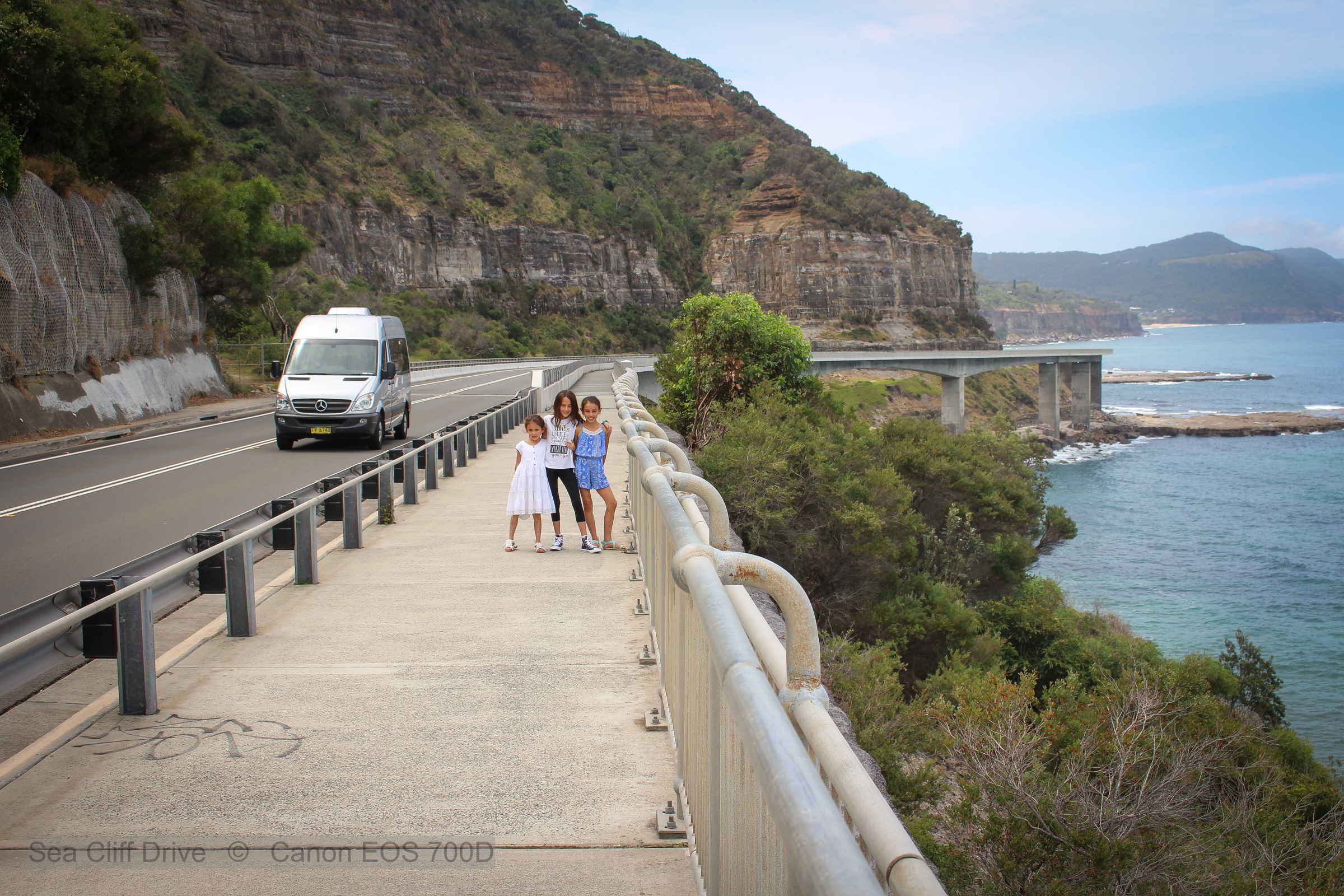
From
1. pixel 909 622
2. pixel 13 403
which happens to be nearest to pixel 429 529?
pixel 909 622

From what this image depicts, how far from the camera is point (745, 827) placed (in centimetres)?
256

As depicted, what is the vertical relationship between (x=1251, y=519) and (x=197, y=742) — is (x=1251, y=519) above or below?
below

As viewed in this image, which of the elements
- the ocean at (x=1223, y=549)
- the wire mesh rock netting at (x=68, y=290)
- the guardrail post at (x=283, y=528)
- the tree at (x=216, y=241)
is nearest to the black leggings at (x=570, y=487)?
the guardrail post at (x=283, y=528)

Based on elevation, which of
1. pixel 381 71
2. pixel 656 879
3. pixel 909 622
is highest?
pixel 381 71

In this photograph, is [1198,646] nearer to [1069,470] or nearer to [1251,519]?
[1251,519]

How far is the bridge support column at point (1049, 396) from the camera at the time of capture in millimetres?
87250

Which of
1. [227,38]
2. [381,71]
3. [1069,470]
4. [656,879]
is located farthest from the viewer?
[381,71]

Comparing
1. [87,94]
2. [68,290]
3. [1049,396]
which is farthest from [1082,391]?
[68,290]

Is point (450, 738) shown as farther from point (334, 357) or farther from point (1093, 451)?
point (1093, 451)

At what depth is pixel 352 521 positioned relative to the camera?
406 inches

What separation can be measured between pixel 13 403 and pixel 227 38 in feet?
336

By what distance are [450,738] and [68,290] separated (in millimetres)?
24128

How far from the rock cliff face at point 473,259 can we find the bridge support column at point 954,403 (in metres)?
42.6

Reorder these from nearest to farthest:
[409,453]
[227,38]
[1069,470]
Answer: [409,453] < [1069,470] < [227,38]
